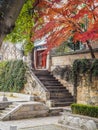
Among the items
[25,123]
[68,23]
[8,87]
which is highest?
[68,23]

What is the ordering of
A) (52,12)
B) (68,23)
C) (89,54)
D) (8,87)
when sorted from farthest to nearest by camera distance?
(8,87) → (89,54) → (68,23) → (52,12)

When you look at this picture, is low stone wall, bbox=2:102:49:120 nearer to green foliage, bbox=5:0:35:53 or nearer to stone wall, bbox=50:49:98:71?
stone wall, bbox=50:49:98:71

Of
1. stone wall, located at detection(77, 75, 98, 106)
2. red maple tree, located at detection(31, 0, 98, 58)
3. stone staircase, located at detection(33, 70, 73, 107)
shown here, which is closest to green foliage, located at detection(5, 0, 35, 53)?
red maple tree, located at detection(31, 0, 98, 58)

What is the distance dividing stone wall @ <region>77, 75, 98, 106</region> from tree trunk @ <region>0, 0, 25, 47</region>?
1267 centimetres

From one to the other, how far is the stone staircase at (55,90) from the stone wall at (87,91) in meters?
1.01

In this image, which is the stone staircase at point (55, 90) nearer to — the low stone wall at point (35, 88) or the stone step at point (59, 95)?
the stone step at point (59, 95)

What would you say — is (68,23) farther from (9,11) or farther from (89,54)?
(9,11)

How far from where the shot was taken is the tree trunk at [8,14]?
3.90 m

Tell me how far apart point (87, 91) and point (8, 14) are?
525 inches

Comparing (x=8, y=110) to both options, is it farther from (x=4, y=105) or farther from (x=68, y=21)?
(x=68, y=21)

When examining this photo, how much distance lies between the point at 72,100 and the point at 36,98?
232cm

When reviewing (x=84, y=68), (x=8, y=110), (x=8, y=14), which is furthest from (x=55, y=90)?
(x=8, y=14)

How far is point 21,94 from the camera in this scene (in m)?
19.5

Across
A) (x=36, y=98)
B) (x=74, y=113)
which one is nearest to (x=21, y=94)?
(x=36, y=98)
